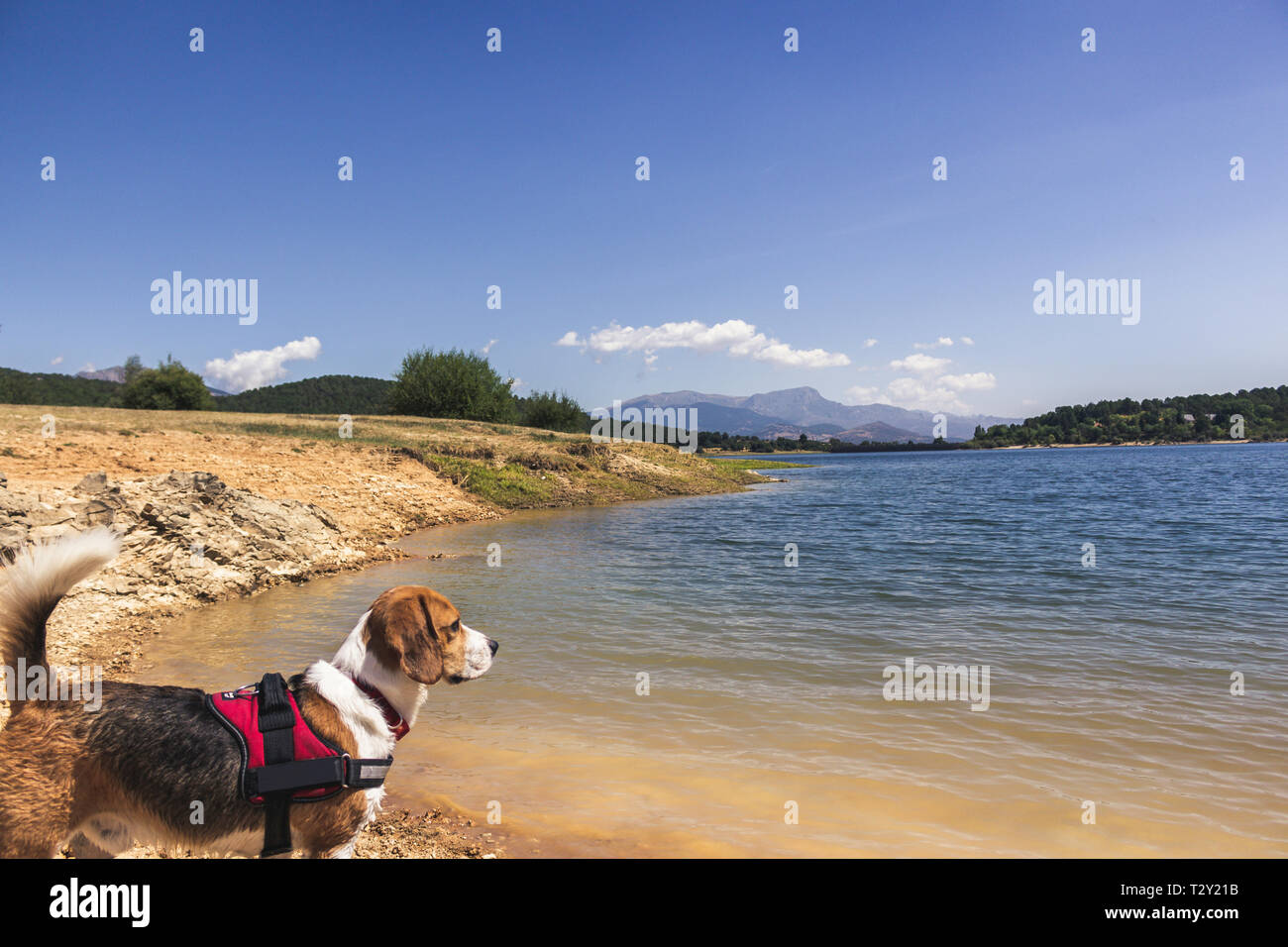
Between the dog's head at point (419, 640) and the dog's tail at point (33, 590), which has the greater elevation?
the dog's tail at point (33, 590)

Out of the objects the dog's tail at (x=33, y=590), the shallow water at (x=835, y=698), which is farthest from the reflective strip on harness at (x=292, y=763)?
the shallow water at (x=835, y=698)

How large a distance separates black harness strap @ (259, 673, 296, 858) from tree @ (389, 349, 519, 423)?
2132 inches

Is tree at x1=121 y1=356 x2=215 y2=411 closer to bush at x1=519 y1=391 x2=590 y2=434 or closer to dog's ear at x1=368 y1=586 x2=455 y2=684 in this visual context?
bush at x1=519 y1=391 x2=590 y2=434

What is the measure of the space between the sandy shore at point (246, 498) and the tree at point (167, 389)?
30.7m

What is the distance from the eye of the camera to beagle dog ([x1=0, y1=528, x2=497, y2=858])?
288 cm

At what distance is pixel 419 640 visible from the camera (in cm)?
347

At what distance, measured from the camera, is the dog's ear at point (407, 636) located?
3.46 metres

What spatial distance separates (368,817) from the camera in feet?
11.1

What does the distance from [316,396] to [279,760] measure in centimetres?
14741

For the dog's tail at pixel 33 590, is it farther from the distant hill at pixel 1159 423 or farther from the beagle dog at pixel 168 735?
the distant hill at pixel 1159 423

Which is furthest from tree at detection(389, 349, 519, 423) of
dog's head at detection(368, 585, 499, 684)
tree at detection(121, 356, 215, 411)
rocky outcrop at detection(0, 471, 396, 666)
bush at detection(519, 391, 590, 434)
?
dog's head at detection(368, 585, 499, 684)

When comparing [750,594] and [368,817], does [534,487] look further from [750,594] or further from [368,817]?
[368,817]
